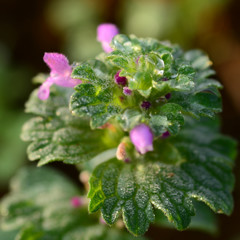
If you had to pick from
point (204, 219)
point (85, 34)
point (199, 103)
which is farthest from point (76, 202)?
point (85, 34)

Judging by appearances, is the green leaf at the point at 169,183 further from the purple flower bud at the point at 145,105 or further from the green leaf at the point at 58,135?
the purple flower bud at the point at 145,105

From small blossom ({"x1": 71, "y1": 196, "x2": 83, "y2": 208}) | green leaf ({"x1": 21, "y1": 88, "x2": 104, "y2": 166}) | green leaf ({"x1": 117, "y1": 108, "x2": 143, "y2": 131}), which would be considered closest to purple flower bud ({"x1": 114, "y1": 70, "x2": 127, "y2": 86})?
green leaf ({"x1": 117, "y1": 108, "x2": 143, "y2": 131})

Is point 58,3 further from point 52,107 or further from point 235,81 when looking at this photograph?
point 52,107

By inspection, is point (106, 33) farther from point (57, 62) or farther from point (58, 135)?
point (58, 135)

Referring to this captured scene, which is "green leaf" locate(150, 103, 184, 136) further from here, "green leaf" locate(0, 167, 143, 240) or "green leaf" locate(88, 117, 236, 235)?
"green leaf" locate(0, 167, 143, 240)

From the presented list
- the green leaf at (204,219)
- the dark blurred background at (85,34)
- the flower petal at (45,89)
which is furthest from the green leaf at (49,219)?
the dark blurred background at (85,34)

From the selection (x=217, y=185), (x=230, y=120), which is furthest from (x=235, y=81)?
(x=217, y=185)
